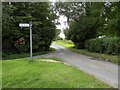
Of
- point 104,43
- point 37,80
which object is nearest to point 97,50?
point 104,43

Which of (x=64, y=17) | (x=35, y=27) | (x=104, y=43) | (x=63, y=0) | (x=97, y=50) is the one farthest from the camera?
(x=64, y=17)

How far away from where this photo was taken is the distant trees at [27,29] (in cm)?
2473

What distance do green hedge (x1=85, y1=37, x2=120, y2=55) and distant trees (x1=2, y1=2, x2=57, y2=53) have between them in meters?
6.59

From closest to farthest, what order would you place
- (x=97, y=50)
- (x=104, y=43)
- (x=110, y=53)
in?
1. (x=110, y=53)
2. (x=104, y=43)
3. (x=97, y=50)

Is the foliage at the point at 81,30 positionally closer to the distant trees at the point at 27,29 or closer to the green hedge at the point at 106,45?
the green hedge at the point at 106,45

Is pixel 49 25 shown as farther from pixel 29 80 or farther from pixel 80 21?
pixel 29 80

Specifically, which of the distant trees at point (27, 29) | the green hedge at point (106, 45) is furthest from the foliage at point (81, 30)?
the distant trees at point (27, 29)

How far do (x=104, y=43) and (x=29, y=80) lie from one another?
14816mm

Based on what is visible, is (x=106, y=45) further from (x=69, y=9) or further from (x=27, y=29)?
(x=69, y=9)

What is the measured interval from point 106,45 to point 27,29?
34.4 ft

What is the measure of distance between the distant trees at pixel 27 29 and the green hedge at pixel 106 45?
6.59 metres

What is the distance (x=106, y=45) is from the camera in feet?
67.1

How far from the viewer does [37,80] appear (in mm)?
7480

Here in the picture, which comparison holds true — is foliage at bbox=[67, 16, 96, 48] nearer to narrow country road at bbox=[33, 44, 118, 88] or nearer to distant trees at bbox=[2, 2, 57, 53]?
distant trees at bbox=[2, 2, 57, 53]
